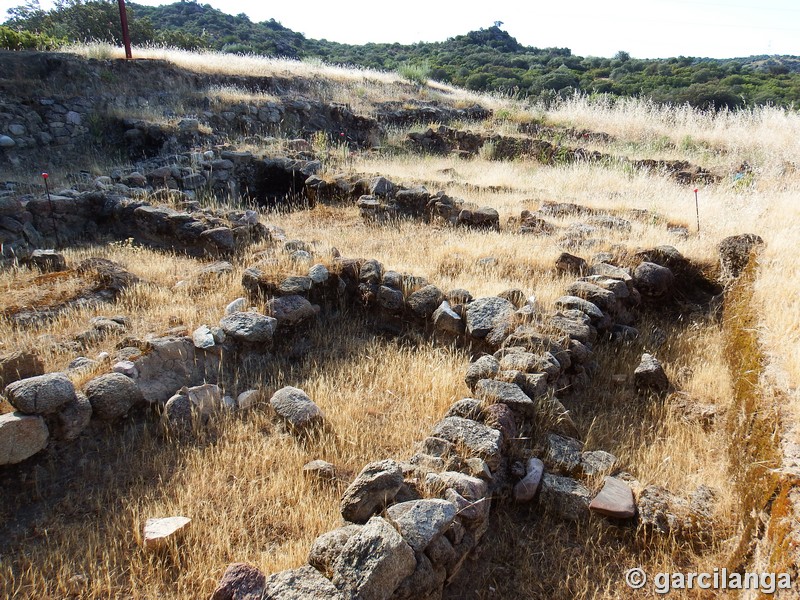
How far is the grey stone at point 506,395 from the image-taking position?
13.0 ft

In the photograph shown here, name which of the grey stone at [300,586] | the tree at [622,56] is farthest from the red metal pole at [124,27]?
the tree at [622,56]

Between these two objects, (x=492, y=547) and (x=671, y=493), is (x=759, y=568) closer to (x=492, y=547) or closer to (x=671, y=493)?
(x=671, y=493)

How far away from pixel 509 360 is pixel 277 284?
2.48 m

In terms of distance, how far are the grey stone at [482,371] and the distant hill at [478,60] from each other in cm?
1990

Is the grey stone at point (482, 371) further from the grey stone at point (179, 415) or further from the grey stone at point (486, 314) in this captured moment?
the grey stone at point (179, 415)

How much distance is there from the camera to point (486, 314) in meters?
5.23

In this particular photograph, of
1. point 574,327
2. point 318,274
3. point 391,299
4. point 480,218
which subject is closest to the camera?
point 574,327

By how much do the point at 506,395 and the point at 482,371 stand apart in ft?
1.17

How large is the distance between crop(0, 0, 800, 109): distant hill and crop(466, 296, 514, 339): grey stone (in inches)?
747

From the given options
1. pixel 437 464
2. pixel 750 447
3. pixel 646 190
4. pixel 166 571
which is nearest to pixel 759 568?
Result: pixel 750 447

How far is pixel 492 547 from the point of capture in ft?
11.0

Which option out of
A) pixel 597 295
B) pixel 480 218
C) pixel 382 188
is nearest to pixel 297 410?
pixel 597 295

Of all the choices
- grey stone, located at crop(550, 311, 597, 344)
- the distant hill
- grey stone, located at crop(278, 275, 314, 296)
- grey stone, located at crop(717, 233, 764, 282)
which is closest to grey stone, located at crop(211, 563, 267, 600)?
grey stone, located at crop(278, 275, 314, 296)

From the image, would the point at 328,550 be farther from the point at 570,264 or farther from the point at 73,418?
the point at 570,264
